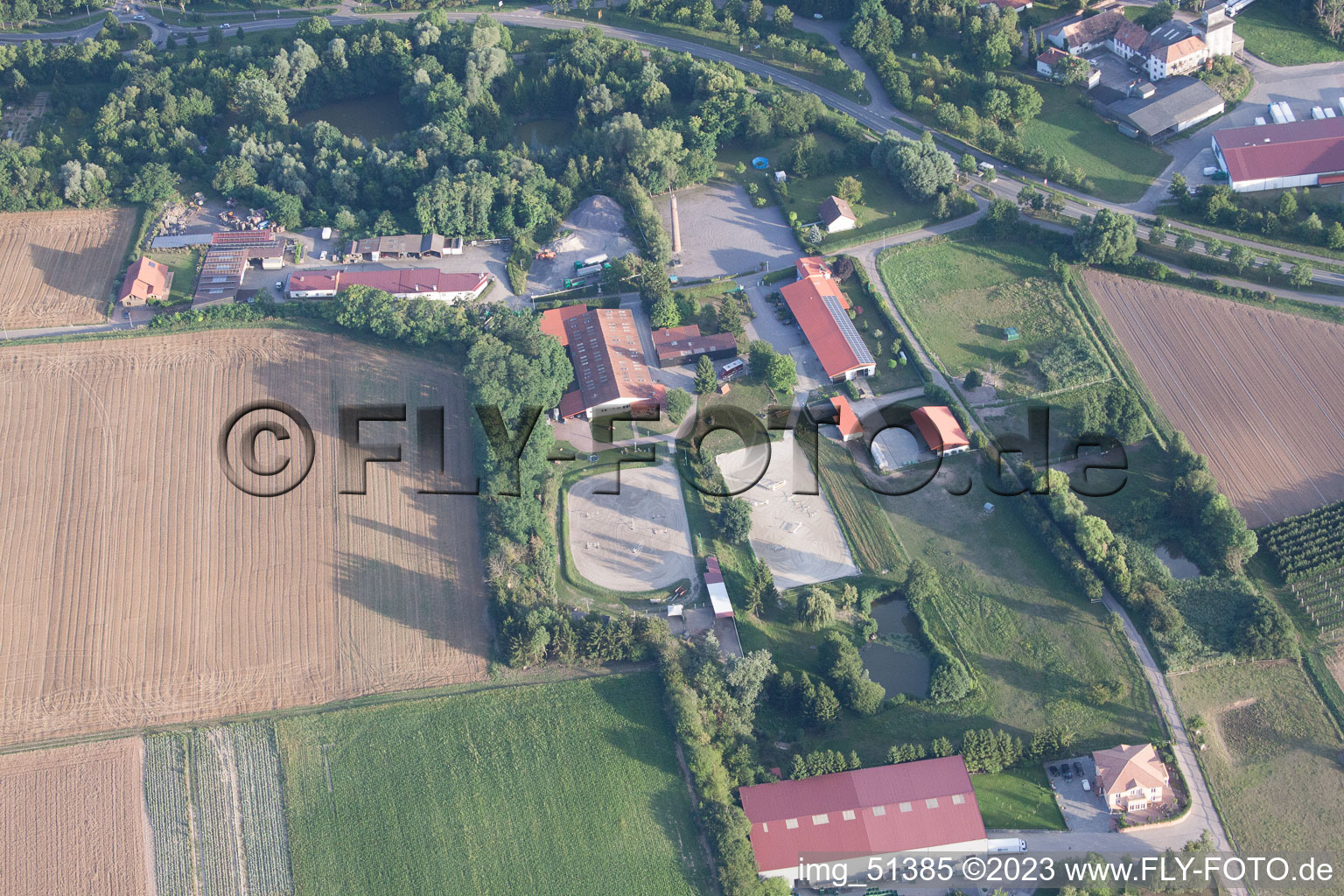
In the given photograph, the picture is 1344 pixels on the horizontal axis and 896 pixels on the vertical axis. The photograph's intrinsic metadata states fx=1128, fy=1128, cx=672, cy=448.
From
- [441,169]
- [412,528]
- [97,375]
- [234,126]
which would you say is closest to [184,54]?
[234,126]

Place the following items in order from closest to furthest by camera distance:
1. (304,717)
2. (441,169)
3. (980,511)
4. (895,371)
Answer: (304,717) < (980,511) < (895,371) < (441,169)

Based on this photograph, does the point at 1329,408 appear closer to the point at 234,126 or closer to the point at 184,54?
the point at 234,126

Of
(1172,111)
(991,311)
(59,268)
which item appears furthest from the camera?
(1172,111)

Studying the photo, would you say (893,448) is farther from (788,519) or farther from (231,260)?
(231,260)

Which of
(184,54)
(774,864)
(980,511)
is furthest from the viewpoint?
(184,54)

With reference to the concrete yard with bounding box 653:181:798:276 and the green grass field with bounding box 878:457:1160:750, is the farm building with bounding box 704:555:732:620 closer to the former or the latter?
the green grass field with bounding box 878:457:1160:750

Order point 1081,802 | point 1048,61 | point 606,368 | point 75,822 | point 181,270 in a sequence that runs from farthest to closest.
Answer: point 1048,61, point 181,270, point 606,368, point 75,822, point 1081,802

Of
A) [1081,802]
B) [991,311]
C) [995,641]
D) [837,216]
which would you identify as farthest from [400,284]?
[1081,802]
